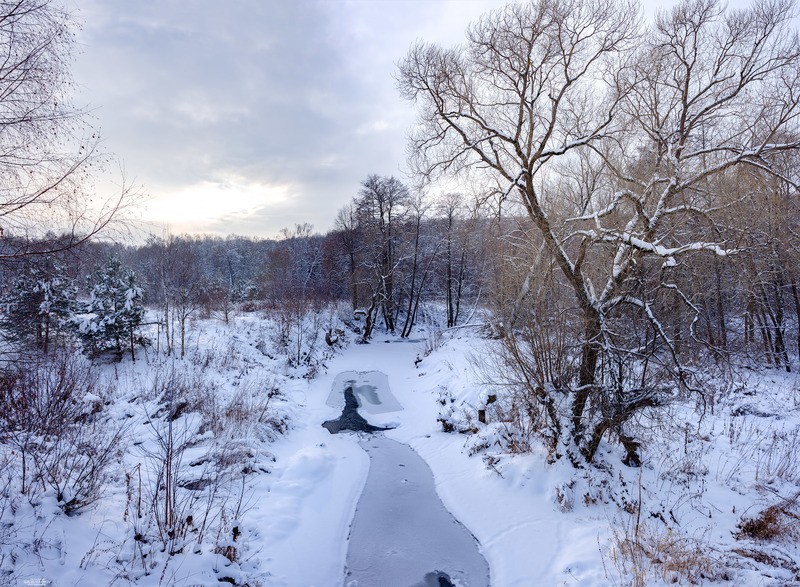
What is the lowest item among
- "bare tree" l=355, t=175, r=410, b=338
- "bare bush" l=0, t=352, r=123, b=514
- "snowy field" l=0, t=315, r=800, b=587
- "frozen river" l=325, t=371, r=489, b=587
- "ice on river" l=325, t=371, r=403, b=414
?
"ice on river" l=325, t=371, r=403, b=414

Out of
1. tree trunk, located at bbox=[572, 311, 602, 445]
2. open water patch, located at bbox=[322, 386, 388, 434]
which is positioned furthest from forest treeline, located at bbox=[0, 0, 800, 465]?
open water patch, located at bbox=[322, 386, 388, 434]

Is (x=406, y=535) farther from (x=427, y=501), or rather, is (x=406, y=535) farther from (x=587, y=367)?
(x=587, y=367)

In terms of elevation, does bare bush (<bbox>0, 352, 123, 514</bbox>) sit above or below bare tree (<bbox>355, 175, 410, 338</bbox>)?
below

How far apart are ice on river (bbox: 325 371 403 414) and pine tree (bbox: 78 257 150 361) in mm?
8448

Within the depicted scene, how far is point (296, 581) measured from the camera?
14.9ft

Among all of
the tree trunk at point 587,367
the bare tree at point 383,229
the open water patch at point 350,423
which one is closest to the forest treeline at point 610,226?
the tree trunk at point 587,367

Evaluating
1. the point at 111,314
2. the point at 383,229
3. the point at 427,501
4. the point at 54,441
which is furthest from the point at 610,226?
the point at 383,229

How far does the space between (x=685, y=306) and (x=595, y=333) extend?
54.8 inches

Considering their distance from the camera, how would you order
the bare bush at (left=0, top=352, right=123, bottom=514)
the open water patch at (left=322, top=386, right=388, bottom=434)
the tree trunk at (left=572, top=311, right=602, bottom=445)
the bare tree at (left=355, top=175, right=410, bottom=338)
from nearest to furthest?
1. the bare bush at (left=0, top=352, right=123, bottom=514)
2. the tree trunk at (left=572, top=311, right=602, bottom=445)
3. the open water patch at (left=322, top=386, right=388, bottom=434)
4. the bare tree at (left=355, top=175, right=410, bottom=338)

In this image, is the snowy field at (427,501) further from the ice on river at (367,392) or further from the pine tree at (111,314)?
the pine tree at (111,314)

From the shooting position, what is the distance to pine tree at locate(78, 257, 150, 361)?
14.5 meters

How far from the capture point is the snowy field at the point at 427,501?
153 inches

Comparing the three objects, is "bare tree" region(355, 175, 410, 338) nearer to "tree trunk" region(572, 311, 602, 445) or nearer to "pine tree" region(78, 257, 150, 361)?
"pine tree" region(78, 257, 150, 361)

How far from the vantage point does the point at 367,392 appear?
14.8 m
